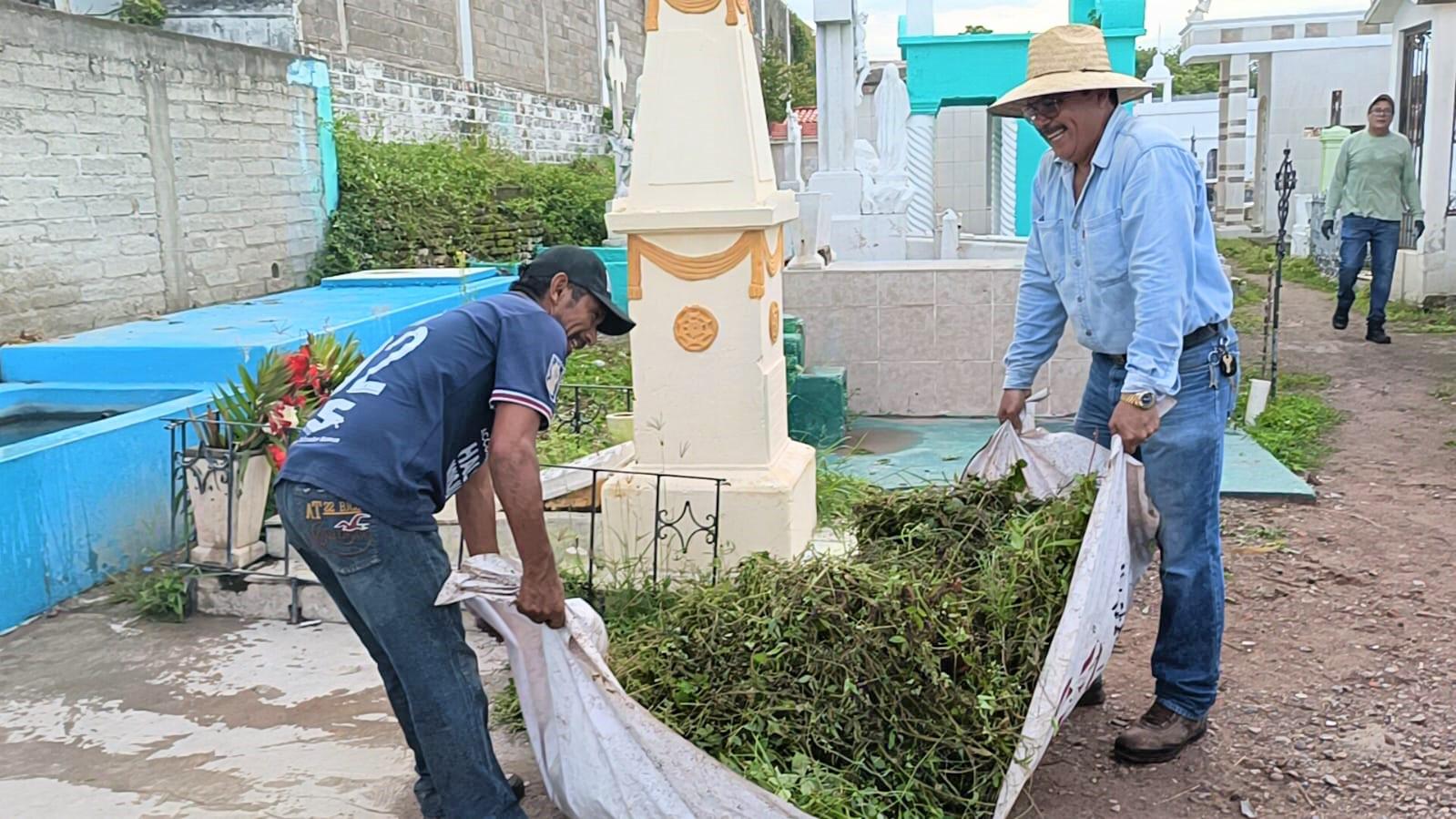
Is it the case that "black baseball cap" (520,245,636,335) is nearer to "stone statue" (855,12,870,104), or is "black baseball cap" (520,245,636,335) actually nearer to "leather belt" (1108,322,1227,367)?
"leather belt" (1108,322,1227,367)

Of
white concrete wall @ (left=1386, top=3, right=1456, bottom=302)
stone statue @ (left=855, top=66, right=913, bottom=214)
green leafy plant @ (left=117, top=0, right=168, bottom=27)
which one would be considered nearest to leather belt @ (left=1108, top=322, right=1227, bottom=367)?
stone statue @ (left=855, top=66, right=913, bottom=214)

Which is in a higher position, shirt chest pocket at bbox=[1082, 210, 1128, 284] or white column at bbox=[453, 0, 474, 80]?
white column at bbox=[453, 0, 474, 80]

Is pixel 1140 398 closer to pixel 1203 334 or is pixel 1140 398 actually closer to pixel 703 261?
pixel 1203 334

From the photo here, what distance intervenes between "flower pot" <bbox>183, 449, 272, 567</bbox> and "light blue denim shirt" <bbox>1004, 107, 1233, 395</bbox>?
2.95m

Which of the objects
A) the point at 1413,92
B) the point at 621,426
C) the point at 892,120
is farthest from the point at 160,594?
the point at 1413,92

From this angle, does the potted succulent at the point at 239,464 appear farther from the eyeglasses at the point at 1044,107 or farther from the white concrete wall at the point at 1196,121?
the white concrete wall at the point at 1196,121

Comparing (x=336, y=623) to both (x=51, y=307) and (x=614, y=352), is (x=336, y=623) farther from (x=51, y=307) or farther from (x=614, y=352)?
(x=614, y=352)

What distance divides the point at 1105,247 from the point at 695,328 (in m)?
1.52

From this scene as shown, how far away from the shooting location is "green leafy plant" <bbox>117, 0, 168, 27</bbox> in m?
9.97

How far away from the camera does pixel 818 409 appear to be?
636cm

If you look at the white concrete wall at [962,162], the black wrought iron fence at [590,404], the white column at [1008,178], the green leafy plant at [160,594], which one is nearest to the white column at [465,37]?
the white column at [1008,178]

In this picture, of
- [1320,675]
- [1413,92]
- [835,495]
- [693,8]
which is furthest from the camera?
[1413,92]

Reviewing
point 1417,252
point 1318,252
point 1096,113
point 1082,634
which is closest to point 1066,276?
point 1096,113

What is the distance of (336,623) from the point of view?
422cm
